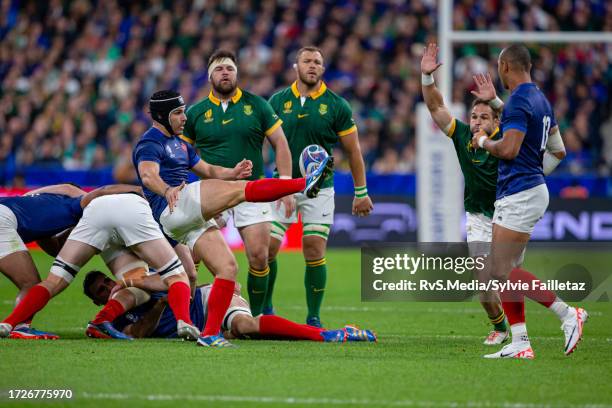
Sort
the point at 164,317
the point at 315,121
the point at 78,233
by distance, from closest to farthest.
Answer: the point at 78,233, the point at 164,317, the point at 315,121

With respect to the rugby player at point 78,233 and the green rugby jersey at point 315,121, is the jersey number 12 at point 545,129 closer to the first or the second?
the green rugby jersey at point 315,121

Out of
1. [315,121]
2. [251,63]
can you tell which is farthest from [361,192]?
[251,63]

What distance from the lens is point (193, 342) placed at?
8.22 m

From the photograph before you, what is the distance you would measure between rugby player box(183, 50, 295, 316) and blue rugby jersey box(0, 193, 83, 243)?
143 centimetres

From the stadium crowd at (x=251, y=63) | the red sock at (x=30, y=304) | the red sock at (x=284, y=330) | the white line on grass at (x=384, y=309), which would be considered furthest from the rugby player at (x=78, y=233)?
the stadium crowd at (x=251, y=63)

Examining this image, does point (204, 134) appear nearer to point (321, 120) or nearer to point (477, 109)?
point (321, 120)

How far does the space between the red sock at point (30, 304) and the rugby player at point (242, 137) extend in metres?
1.93

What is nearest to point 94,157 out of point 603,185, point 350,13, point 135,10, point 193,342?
point 135,10

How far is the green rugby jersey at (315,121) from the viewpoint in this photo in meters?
9.92

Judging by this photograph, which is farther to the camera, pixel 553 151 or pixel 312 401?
pixel 553 151

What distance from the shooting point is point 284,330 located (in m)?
8.45

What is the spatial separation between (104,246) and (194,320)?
103 centimetres

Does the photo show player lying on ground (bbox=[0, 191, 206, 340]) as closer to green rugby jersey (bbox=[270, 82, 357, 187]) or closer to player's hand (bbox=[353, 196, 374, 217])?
green rugby jersey (bbox=[270, 82, 357, 187])

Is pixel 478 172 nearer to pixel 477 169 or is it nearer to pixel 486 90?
pixel 477 169
